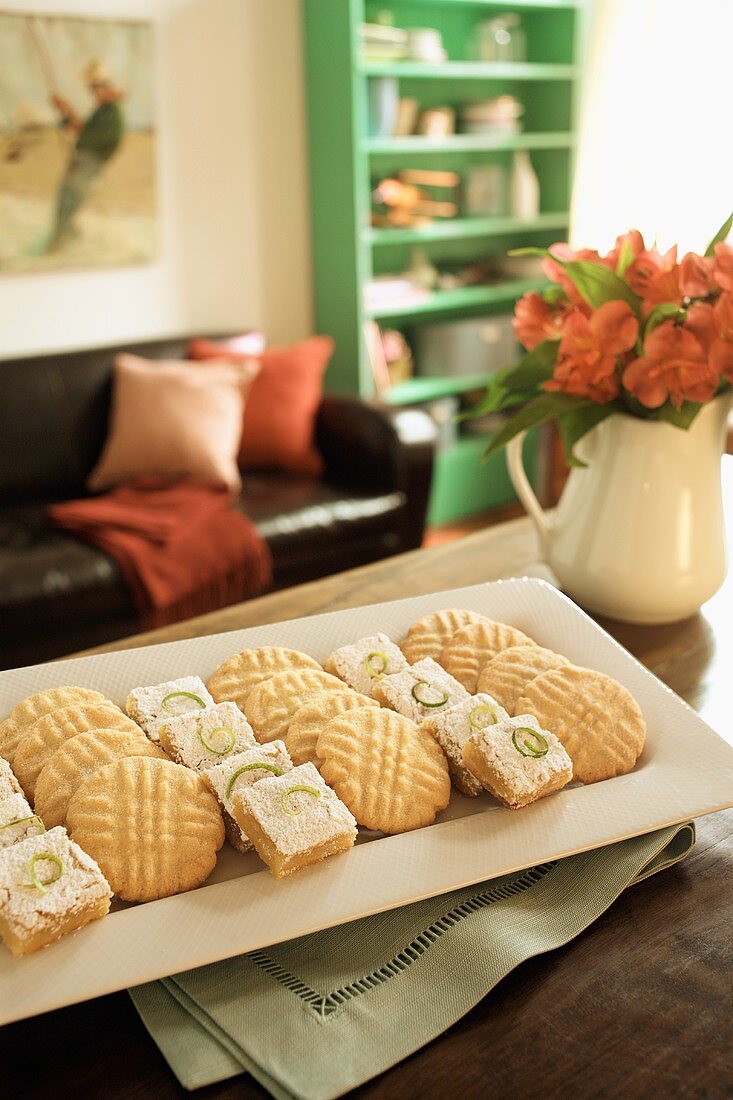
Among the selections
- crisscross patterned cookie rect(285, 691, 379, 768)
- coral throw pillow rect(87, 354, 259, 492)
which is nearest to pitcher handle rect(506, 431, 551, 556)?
crisscross patterned cookie rect(285, 691, 379, 768)

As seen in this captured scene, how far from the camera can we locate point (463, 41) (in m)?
3.97

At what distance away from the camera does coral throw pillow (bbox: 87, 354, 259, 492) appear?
9.62 ft

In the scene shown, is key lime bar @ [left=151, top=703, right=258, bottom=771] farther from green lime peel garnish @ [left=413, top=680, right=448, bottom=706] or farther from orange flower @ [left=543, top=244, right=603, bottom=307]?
orange flower @ [left=543, top=244, right=603, bottom=307]

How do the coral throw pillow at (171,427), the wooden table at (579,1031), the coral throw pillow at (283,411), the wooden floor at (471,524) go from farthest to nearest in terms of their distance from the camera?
the wooden floor at (471,524) → the coral throw pillow at (283,411) → the coral throw pillow at (171,427) → the wooden table at (579,1031)

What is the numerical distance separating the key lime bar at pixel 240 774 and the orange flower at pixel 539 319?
24.8 inches

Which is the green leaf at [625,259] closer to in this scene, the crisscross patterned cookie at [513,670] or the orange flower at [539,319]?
the orange flower at [539,319]

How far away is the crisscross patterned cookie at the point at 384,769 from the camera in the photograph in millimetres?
799

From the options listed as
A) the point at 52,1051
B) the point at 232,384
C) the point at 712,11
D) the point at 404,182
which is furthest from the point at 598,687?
the point at 712,11

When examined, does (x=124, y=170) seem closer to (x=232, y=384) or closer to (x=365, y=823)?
(x=232, y=384)

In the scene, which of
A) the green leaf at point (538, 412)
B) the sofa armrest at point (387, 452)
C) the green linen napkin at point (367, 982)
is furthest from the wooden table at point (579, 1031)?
the sofa armrest at point (387, 452)

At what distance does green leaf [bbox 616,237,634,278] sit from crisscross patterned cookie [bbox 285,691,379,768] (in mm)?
581

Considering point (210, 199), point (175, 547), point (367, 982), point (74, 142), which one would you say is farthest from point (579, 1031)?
point (210, 199)

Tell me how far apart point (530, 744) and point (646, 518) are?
459 millimetres

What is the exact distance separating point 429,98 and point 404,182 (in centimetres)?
39
